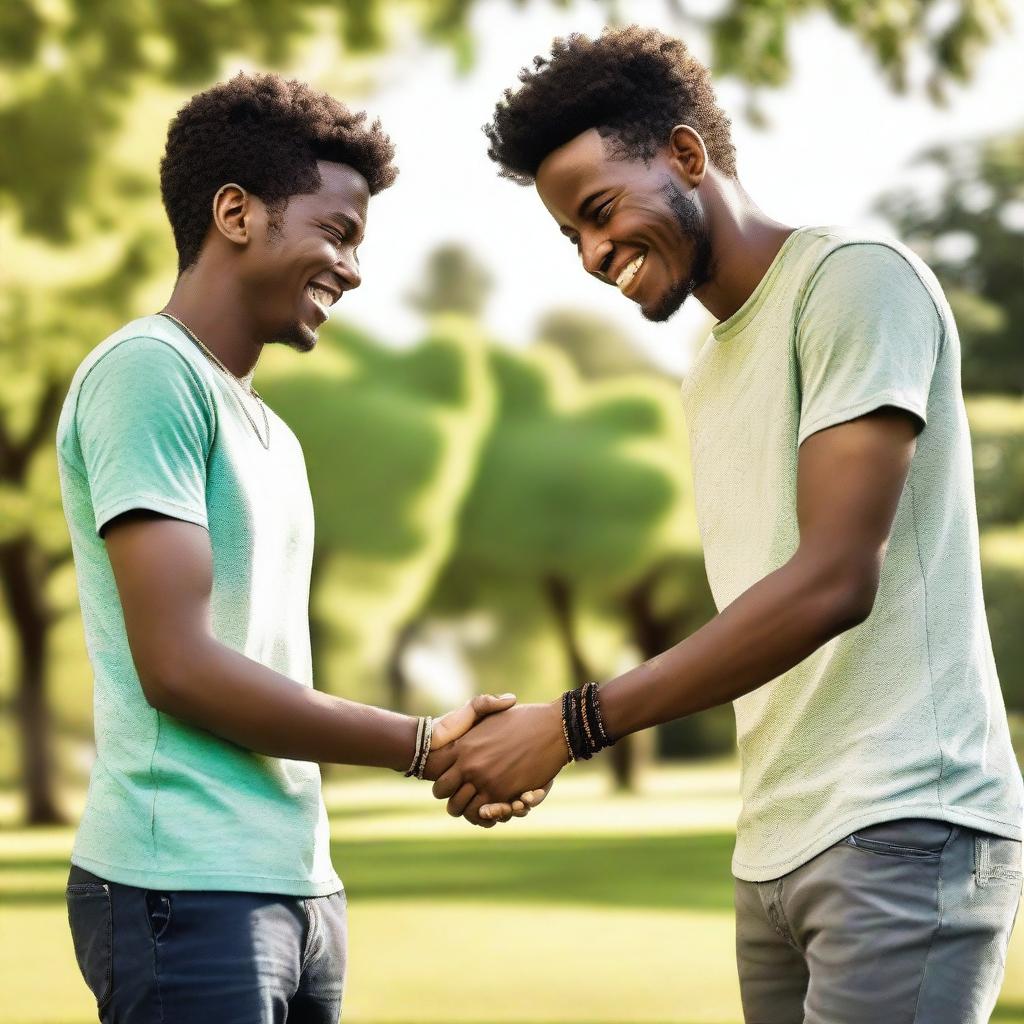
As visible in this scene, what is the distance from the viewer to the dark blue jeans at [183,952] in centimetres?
242

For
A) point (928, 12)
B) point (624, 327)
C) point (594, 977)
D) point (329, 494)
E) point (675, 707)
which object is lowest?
point (594, 977)

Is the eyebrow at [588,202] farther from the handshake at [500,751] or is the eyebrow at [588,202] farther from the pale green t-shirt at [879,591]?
the handshake at [500,751]

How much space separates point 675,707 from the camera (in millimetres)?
2791

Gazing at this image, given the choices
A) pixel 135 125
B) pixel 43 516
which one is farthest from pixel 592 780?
pixel 135 125

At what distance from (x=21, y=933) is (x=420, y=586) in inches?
783

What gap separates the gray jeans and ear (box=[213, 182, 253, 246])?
1454mm

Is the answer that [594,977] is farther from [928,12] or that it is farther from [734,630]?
[734,630]

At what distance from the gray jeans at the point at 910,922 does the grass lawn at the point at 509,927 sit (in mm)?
6184

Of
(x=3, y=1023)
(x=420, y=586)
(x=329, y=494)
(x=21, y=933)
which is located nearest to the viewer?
(x=3, y=1023)

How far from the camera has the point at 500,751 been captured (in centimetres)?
323

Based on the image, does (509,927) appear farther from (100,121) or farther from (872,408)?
(872,408)

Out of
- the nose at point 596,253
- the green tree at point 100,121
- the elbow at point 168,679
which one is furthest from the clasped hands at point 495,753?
the green tree at point 100,121

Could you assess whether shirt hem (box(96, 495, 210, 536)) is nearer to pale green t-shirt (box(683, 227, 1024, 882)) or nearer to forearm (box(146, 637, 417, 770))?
forearm (box(146, 637, 417, 770))

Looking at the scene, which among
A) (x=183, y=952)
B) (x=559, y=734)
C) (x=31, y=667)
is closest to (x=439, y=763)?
(x=559, y=734)
